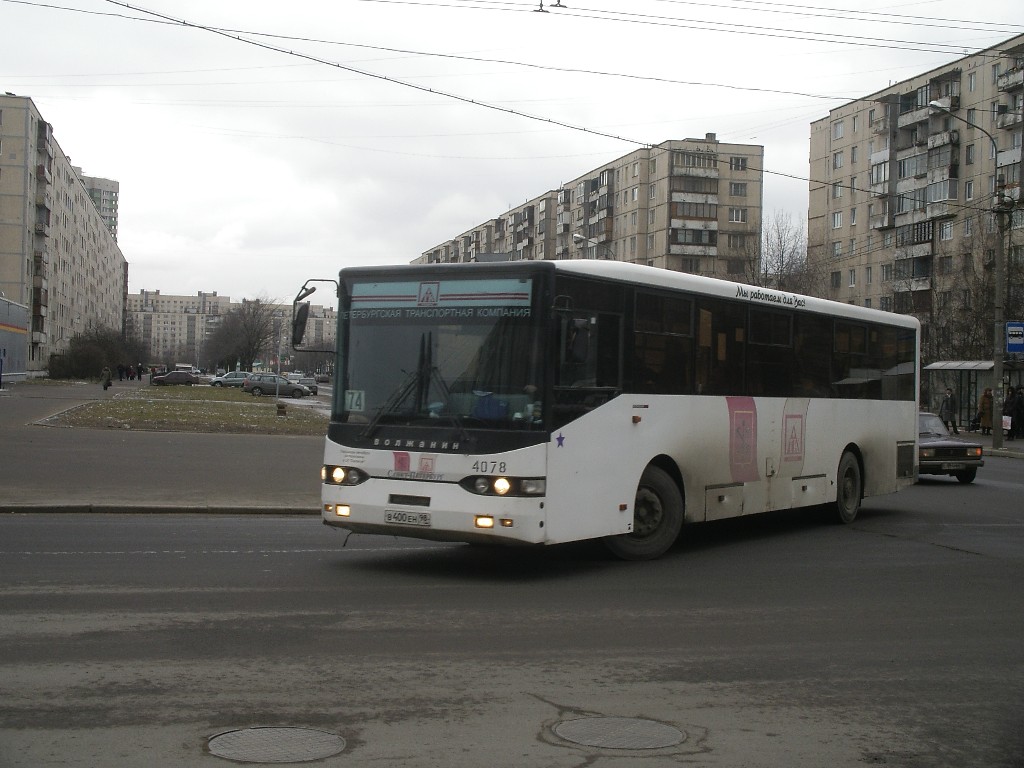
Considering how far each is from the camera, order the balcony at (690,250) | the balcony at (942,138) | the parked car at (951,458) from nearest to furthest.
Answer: the parked car at (951,458)
the balcony at (942,138)
the balcony at (690,250)

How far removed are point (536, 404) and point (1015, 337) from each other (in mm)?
31876

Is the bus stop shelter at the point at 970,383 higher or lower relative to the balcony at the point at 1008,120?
Answer: lower

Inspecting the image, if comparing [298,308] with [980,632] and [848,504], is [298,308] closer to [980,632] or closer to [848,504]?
[980,632]

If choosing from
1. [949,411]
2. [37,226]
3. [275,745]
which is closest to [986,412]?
[949,411]

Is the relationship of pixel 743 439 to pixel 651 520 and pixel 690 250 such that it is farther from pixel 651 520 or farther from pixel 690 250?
pixel 690 250

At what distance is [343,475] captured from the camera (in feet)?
34.4

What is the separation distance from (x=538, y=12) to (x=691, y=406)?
946 centimetres

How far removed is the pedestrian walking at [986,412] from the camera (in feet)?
144

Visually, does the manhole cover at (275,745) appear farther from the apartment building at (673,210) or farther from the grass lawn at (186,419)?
the apartment building at (673,210)

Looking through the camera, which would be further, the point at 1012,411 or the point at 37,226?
the point at 37,226

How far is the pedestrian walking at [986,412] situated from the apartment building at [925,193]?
30.1ft

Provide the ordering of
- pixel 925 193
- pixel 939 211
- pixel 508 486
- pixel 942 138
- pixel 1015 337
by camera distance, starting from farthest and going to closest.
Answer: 1. pixel 925 193
2. pixel 942 138
3. pixel 939 211
4. pixel 1015 337
5. pixel 508 486

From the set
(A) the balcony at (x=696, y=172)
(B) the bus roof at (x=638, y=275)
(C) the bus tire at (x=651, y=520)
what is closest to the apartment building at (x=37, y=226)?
(A) the balcony at (x=696, y=172)

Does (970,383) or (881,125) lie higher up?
→ (881,125)
